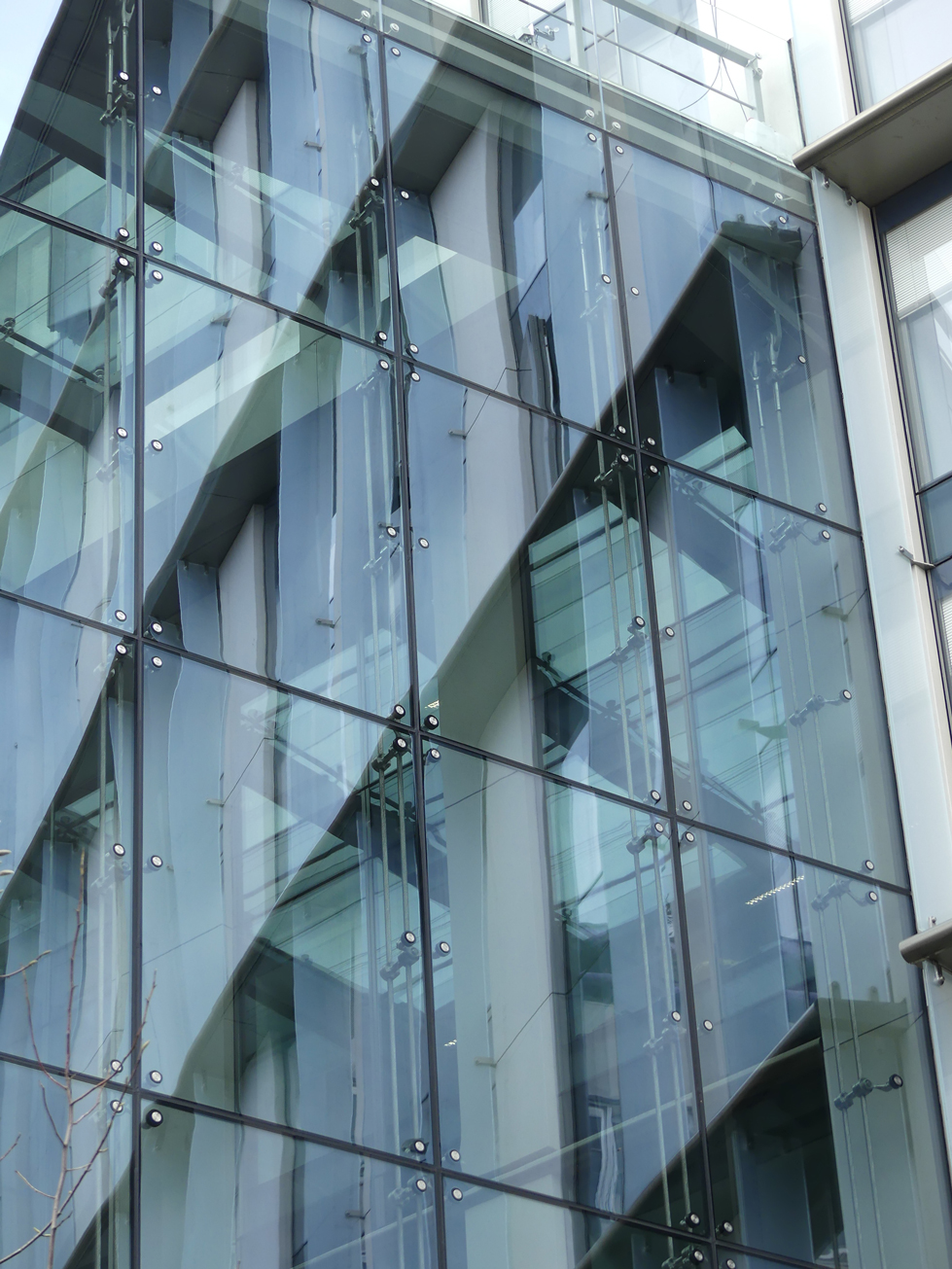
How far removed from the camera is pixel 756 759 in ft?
37.8

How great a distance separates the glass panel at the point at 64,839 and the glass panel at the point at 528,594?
75.7 inches

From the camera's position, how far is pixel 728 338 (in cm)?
1281

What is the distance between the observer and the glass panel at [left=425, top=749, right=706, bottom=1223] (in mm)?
9500

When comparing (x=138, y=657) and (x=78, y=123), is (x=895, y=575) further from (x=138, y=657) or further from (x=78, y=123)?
(x=78, y=123)

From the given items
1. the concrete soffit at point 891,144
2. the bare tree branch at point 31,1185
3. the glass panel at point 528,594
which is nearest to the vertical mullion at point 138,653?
the bare tree branch at point 31,1185

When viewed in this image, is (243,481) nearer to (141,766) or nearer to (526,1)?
(141,766)

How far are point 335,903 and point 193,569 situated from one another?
5.90ft

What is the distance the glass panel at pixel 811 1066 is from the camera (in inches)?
409

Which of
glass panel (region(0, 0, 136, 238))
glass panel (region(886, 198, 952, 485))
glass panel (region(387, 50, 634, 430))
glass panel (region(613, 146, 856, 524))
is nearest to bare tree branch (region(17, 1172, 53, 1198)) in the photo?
glass panel (region(0, 0, 136, 238))

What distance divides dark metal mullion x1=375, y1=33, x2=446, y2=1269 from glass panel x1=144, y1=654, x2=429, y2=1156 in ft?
0.18

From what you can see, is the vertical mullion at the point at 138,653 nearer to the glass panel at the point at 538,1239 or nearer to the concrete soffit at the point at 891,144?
the glass panel at the point at 538,1239

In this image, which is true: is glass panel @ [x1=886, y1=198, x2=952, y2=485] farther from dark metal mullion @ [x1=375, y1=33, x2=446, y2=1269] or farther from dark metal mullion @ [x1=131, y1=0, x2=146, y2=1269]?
dark metal mullion @ [x1=131, y1=0, x2=146, y2=1269]

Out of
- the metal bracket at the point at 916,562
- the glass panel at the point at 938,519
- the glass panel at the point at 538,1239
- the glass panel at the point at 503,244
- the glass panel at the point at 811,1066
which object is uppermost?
the glass panel at the point at 503,244

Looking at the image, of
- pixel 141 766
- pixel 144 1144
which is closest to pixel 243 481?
pixel 141 766
